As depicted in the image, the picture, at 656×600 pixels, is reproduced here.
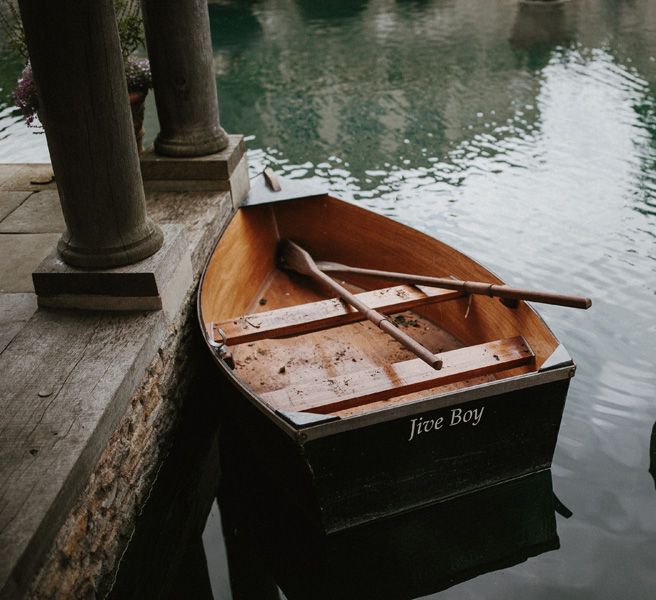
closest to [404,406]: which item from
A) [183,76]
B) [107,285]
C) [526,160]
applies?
[107,285]

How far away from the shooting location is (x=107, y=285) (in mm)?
3404

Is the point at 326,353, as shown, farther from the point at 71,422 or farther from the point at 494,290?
the point at 71,422

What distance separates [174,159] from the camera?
5027 mm

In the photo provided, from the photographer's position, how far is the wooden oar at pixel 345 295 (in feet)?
10.8

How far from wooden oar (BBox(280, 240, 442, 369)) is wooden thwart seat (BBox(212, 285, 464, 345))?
8 centimetres

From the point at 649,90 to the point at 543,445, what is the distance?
31.7 ft

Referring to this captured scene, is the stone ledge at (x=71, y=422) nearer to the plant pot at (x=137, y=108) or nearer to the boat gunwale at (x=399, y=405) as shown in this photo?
the boat gunwale at (x=399, y=405)

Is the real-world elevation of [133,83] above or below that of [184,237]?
above

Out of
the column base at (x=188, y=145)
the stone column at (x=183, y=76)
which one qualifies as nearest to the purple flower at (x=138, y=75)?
the stone column at (x=183, y=76)

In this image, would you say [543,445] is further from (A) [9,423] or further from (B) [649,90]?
(B) [649,90]

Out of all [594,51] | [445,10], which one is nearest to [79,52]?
[594,51]

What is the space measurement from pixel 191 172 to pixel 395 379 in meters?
2.50

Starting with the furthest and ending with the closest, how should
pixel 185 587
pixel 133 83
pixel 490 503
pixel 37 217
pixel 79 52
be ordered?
pixel 133 83 → pixel 37 217 → pixel 490 503 → pixel 185 587 → pixel 79 52

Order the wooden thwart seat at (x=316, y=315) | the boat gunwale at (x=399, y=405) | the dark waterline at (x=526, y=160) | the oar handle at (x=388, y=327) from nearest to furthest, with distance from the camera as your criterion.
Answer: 1. the boat gunwale at (x=399, y=405)
2. the oar handle at (x=388, y=327)
3. the dark waterline at (x=526, y=160)
4. the wooden thwart seat at (x=316, y=315)
